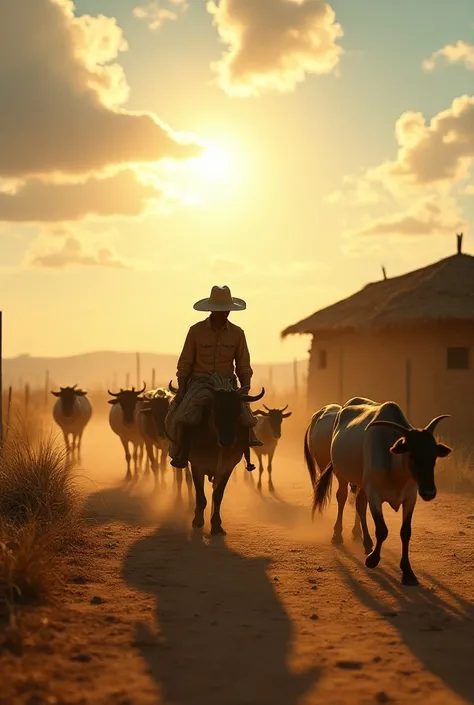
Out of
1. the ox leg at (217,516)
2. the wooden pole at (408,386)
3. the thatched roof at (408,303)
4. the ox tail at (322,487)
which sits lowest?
the ox leg at (217,516)

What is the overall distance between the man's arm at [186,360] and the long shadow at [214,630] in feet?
7.04

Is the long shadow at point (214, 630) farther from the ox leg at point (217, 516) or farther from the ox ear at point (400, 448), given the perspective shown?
the ox ear at point (400, 448)

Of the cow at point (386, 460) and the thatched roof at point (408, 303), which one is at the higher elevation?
the thatched roof at point (408, 303)

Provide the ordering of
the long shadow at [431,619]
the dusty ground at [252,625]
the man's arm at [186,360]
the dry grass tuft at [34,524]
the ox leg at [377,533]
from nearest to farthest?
the dusty ground at [252,625], the long shadow at [431,619], the dry grass tuft at [34,524], the ox leg at [377,533], the man's arm at [186,360]

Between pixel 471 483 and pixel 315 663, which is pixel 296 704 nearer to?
pixel 315 663

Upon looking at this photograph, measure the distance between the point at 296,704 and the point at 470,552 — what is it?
187 inches

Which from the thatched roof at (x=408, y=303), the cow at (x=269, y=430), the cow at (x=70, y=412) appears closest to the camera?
the cow at (x=269, y=430)

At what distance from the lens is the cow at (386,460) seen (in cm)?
657

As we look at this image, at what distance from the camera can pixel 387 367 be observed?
20484 millimetres

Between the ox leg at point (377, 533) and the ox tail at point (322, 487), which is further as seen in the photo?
the ox tail at point (322, 487)

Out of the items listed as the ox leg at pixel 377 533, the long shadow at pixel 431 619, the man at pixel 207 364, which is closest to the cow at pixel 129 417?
the man at pixel 207 364

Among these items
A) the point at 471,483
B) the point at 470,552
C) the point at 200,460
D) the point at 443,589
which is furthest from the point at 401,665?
the point at 471,483

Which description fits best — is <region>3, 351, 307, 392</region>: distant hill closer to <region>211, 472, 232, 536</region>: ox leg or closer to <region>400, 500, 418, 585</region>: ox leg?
<region>211, 472, 232, 536</region>: ox leg

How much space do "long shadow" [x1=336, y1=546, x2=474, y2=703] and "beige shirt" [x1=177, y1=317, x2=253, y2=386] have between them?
3044 millimetres
